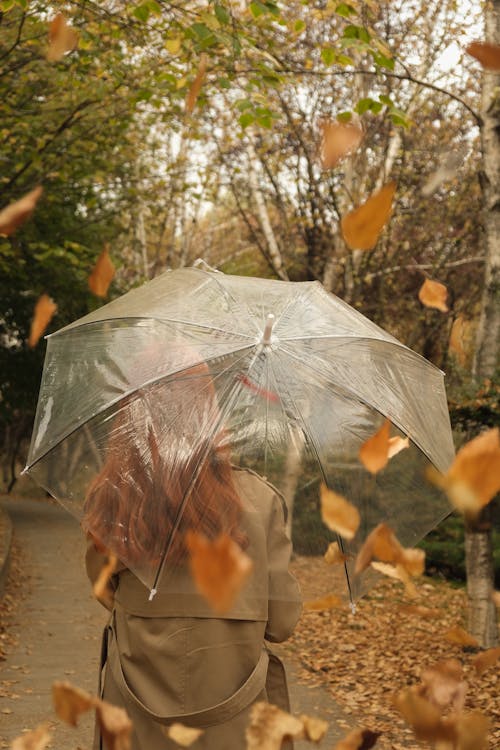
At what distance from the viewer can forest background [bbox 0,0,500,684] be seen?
8781 millimetres

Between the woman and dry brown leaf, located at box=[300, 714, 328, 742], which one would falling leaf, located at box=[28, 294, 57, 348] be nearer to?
the woman

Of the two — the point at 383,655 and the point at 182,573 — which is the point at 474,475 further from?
the point at 383,655

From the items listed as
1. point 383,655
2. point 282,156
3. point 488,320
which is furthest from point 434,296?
point 282,156

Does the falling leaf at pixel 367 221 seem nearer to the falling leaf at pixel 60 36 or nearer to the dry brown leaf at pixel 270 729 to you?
the dry brown leaf at pixel 270 729

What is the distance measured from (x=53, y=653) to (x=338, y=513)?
18.0 ft

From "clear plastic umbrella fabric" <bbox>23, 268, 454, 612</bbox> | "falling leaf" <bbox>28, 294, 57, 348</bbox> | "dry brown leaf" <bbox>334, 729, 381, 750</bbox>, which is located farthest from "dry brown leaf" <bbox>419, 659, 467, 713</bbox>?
"falling leaf" <bbox>28, 294, 57, 348</bbox>

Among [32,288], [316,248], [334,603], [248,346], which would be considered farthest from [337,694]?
[32,288]

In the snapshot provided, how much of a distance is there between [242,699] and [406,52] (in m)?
12.0

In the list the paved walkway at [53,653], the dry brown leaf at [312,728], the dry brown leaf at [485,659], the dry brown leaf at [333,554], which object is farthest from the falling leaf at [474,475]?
the paved walkway at [53,653]

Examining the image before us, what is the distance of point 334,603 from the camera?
3.83 metres

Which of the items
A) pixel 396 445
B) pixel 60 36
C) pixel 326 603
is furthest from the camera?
pixel 60 36

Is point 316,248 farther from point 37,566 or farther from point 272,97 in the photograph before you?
point 37,566

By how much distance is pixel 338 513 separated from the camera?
342 cm

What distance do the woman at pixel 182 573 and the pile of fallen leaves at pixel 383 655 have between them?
0.66m
